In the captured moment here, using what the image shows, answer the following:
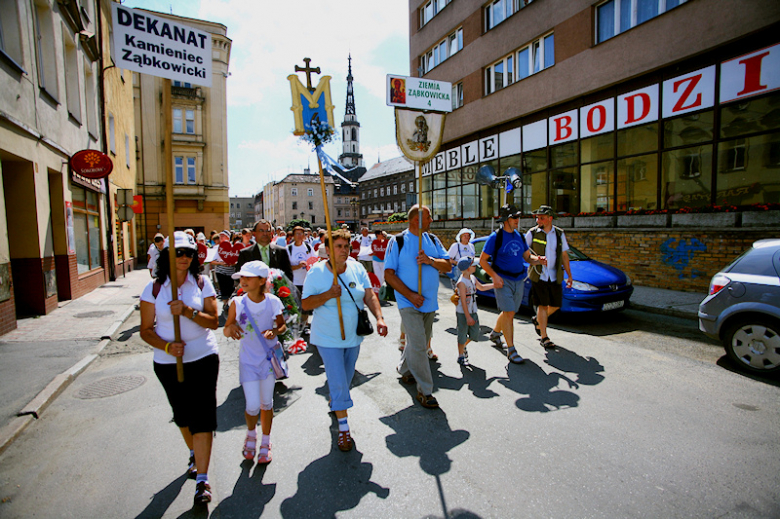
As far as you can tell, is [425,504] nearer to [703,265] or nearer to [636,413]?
[636,413]

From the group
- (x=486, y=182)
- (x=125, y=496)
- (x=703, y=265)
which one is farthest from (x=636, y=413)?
(x=486, y=182)

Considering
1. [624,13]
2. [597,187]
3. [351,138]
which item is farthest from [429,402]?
[351,138]

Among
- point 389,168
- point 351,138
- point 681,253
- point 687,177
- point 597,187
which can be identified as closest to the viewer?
point 681,253

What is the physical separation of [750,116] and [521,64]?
8.75 metres

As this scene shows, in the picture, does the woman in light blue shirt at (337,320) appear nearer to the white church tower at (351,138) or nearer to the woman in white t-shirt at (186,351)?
the woman in white t-shirt at (186,351)

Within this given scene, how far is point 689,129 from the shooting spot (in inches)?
460

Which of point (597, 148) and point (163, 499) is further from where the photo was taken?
point (597, 148)

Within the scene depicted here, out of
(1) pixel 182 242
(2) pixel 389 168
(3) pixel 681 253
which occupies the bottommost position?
Result: (3) pixel 681 253

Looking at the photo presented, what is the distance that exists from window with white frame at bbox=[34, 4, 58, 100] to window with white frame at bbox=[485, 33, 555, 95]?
602 inches

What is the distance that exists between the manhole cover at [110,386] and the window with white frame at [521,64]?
16540 mm

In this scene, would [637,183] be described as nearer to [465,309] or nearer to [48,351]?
[465,309]

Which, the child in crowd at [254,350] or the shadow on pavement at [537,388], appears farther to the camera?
the shadow on pavement at [537,388]

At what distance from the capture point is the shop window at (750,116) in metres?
10.0

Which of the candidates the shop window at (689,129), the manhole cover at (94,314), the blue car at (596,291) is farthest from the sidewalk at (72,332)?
the shop window at (689,129)
